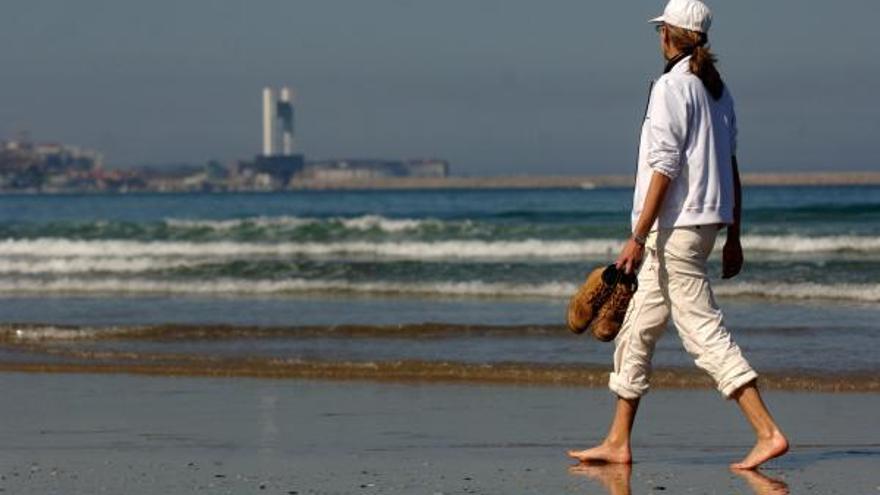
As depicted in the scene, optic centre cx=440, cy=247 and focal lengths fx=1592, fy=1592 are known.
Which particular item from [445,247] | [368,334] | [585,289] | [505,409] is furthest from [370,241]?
[585,289]

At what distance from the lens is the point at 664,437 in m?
6.84

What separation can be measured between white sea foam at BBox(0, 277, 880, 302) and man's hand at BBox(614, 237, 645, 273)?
10.0m

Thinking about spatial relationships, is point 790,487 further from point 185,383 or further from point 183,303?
point 183,303

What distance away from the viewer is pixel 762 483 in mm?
5520

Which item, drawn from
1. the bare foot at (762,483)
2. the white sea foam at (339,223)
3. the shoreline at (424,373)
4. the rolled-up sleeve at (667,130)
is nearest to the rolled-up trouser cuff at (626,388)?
the bare foot at (762,483)

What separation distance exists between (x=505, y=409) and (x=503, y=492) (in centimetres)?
251

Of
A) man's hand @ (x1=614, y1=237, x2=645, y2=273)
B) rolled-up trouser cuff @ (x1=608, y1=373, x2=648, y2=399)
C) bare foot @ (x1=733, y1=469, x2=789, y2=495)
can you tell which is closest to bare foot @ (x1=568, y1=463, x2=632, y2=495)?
rolled-up trouser cuff @ (x1=608, y1=373, x2=648, y2=399)

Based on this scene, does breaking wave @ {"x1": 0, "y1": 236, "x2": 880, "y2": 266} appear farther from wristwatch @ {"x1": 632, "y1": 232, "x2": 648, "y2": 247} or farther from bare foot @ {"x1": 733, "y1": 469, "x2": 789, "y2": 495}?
wristwatch @ {"x1": 632, "y1": 232, "x2": 648, "y2": 247}

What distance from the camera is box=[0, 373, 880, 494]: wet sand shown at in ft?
18.4

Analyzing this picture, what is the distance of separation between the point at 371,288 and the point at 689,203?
12.8 meters

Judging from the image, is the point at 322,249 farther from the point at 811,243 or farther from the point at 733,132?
the point at 733,132

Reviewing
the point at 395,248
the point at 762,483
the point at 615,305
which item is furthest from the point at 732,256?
the point at 395,248

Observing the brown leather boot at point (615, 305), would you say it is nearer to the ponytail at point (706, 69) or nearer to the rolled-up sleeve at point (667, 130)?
the rolled-up sleeve at point (667, 130)

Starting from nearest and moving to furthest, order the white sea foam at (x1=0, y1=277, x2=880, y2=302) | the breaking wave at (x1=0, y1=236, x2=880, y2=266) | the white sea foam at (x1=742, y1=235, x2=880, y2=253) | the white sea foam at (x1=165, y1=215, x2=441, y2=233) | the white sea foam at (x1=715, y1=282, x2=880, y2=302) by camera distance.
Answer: the white sea foam at (x1=715, y1=282, x2=880, y2=302), the white sea foam at (x1=0, y1=277, x2=880, y2=302), the white sea foam at (x1=742, y1=235, x2=880, y2=253), the breaking wave at (x1=0, y1=236, x2=880, y2=266), the white sea foam at (x1=165, y1=215, x2=441, y2=233)
